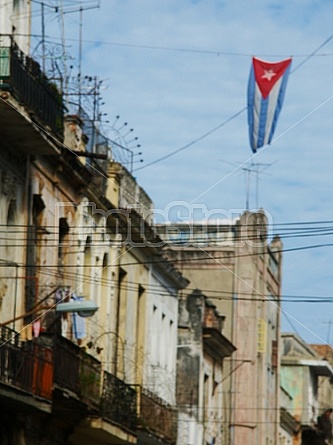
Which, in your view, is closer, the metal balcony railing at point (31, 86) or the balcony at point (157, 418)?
the metal balcony railing at point (31, 86)

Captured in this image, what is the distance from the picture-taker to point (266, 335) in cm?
5722

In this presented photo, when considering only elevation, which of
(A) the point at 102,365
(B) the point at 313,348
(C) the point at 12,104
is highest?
(B) the point at 313,348

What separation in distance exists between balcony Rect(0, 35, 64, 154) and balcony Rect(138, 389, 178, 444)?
9091 mm

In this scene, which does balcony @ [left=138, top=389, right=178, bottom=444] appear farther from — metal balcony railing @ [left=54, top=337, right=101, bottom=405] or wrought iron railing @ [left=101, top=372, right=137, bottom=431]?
metal balcony railing @ [left=54, top=337, right=101, bottom=405]

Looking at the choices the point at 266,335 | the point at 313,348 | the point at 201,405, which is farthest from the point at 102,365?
the point at 313,348

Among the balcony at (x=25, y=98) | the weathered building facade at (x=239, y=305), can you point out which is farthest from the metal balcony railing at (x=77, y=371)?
the weathered building facade at (x=239, y=305)

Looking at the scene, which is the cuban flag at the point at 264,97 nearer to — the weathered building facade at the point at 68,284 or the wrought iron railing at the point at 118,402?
the weathered building facade at the point at 68,284

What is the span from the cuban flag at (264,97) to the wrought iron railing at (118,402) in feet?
21.2

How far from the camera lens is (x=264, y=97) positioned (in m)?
29.0

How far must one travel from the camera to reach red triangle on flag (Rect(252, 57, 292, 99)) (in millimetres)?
28328

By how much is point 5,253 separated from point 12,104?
12.0 ft

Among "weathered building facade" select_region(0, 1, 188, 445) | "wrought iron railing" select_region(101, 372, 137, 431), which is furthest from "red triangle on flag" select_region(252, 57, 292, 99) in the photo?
"wrought iron railing" select_region(101, 372, 137, 431)

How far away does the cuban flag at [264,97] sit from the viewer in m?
28.4

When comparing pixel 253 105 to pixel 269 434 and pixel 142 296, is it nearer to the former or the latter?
pixel 142 296
